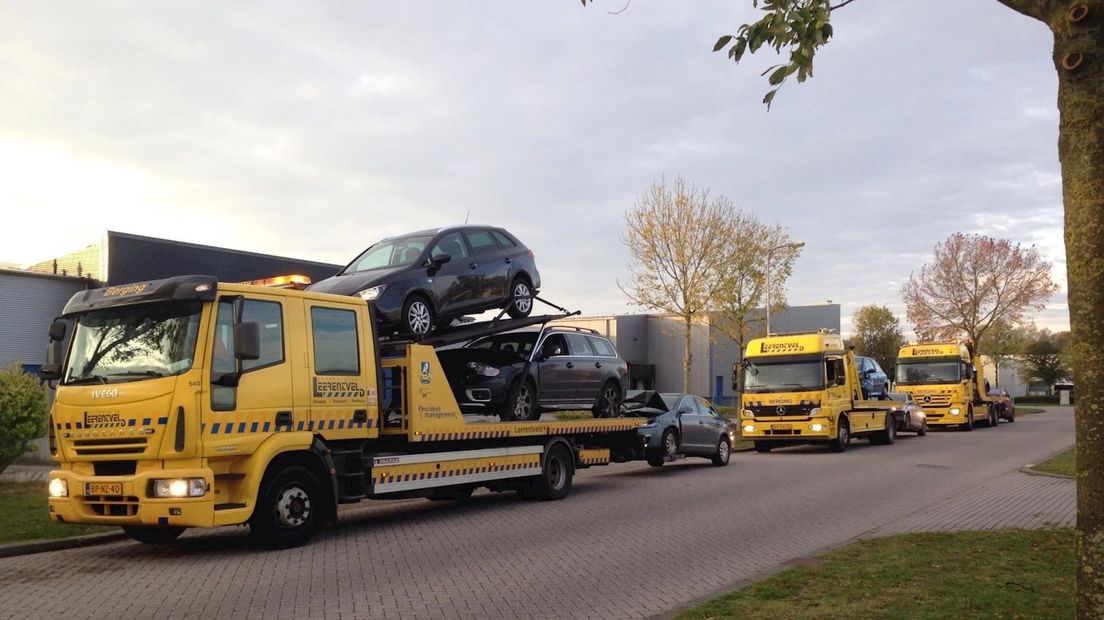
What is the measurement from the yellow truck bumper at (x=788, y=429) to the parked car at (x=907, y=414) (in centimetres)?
603

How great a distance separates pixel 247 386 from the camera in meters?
9.16

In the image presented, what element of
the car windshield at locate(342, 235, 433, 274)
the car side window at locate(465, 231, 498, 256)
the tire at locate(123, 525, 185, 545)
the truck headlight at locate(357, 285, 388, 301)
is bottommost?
the tire at locate(123, 525, 185, 545)

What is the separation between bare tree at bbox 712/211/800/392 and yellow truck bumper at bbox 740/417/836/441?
37.9ft

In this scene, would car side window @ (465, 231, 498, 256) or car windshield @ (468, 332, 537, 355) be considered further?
car windshield @ (468, 332, 537, 355)

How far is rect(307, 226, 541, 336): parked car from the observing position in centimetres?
1105

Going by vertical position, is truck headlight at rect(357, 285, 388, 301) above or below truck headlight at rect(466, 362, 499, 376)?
above

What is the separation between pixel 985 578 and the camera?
283 inches

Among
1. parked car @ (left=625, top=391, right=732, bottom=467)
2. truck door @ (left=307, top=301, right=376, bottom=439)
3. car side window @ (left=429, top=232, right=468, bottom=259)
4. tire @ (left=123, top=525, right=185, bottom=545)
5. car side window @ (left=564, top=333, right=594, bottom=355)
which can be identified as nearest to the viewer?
tire @ (left=123, top=525, right=185, bottom=545)

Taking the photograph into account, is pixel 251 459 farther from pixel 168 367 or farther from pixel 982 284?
pixel 982 284

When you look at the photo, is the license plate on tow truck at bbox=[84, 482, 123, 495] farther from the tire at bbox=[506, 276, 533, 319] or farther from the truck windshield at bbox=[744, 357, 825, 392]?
the truck windshield at bbox=[744, 357, 825, 392]

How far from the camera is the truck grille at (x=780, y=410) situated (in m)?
22.6

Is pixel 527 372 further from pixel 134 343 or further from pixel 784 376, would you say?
pixel 784 376

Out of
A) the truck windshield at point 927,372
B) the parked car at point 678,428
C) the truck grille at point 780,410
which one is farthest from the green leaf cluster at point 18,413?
the truck windshield at point 927,372

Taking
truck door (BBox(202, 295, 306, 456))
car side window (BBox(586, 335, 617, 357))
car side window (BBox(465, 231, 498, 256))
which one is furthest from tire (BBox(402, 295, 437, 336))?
car side window (BBox(586, 335, 617, 357))
